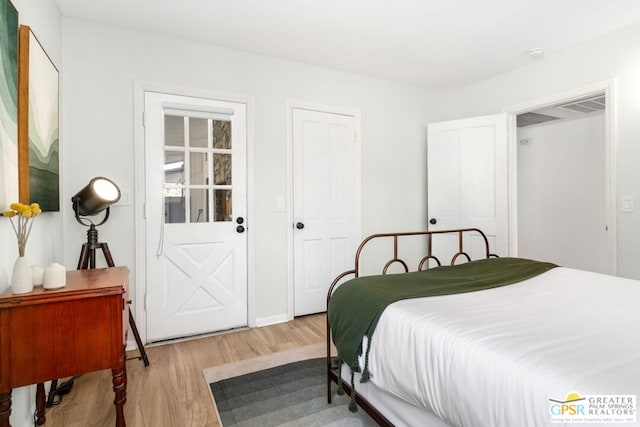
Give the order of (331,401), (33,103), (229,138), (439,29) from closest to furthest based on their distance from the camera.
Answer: (33,103) → (331,401) → (439,29) → (229,138)

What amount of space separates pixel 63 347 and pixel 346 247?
8.50 ft

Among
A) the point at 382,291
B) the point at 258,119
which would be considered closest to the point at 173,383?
the point at 382,291

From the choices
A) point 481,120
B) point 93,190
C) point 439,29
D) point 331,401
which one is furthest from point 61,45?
point 481,120

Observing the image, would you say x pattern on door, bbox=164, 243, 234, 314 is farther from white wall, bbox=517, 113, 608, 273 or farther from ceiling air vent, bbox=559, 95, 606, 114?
white wall, bbox=517, 113, 608, 273

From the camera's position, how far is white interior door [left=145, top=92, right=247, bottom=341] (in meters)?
2.71

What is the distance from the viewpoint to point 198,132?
9.40 ft

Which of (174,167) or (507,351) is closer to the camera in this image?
(507,351)

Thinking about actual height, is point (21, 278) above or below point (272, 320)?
above

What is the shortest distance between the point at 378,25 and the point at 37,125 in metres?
2.38

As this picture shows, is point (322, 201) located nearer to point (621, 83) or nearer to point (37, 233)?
point (37, 233)

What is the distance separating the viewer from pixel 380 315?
143 cm

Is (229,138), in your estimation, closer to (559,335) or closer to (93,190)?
(93,190)

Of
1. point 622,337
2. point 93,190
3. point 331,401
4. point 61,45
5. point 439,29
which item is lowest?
point 331,401

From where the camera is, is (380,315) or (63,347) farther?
(380,315)
